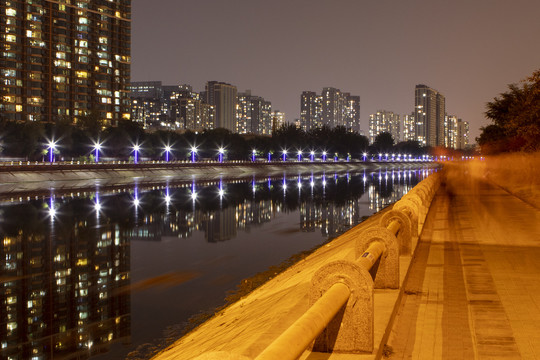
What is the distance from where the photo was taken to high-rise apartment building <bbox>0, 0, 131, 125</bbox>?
141 metres

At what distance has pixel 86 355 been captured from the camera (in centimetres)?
902

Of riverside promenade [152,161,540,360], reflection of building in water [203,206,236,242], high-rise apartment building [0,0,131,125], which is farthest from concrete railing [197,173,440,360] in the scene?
high-rise apartment building [0,0,131,125]

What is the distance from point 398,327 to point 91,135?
101 metres

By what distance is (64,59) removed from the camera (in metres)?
153

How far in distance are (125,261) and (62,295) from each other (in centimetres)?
488

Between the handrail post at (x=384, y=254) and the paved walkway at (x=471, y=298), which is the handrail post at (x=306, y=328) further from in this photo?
the handrail post at (x=384, y=254)

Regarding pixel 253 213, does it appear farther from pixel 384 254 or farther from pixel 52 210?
pixel 384 254

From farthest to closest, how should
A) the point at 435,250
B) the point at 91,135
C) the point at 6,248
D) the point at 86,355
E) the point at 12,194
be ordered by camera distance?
the point at 91,135 → the point at 12,194 → the point at 6,248 → the point at 435,250 → the point at 86,355

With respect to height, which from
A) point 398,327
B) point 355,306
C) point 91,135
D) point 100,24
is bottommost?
point 398,327

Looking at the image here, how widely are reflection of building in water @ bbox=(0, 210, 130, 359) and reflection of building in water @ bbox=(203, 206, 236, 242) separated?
384 centimetres

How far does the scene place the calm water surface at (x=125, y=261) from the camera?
33.6 ft

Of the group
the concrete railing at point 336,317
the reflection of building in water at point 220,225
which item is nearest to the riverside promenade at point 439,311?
the concrete railing at point 336,317

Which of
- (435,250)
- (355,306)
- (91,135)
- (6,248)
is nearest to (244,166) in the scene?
(91,135)

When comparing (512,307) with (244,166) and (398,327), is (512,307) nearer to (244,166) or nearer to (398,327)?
(398,327)
